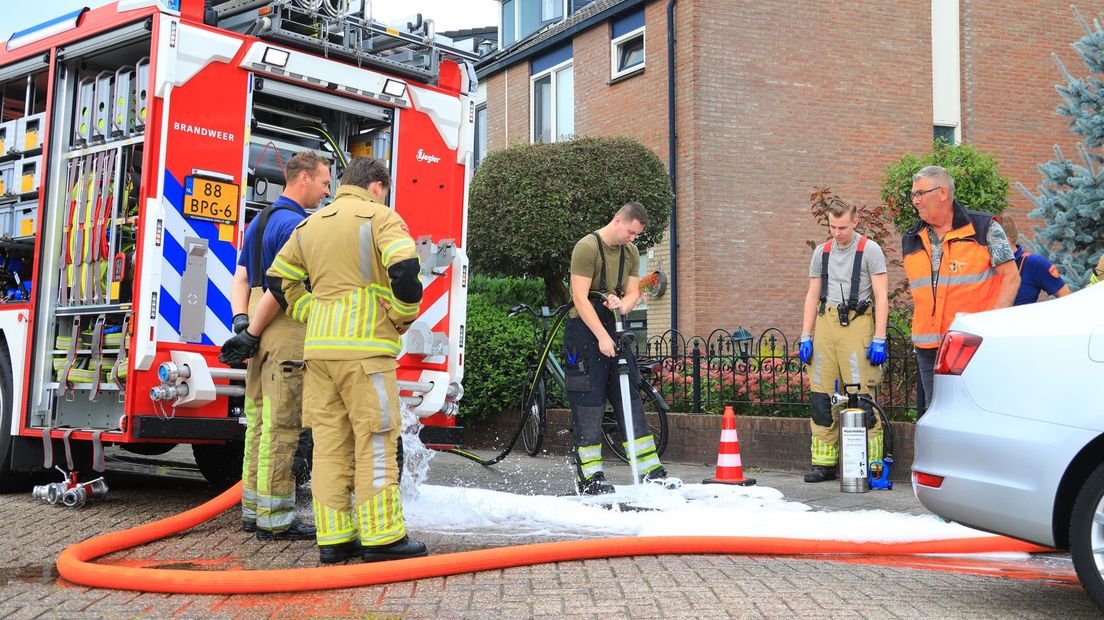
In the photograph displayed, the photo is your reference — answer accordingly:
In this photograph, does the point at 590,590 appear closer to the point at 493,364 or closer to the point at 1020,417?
the point at 1020,417

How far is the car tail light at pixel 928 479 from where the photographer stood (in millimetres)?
4602

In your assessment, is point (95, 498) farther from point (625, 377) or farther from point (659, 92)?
point (659, 92)

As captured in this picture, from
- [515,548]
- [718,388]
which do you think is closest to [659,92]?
[718,388]

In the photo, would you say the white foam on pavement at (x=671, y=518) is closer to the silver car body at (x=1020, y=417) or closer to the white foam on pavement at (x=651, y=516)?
the white foam on pavement at (x=651, y=516)

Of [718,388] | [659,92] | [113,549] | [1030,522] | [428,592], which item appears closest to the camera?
[1030,522]

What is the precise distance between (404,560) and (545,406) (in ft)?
17.3

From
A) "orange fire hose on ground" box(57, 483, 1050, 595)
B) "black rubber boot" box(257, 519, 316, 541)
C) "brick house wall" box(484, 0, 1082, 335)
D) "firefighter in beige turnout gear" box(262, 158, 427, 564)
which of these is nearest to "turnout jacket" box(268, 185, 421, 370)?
"firefighter in beige turnout gear" box(262, 158, 427, 564)

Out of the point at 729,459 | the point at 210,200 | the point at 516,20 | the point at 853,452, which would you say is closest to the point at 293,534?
the point at 210,200

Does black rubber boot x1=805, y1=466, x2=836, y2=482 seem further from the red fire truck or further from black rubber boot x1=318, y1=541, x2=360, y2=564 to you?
black rubber boot x1=318, y1=541, x2=360, y2=564

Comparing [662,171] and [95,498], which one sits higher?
[662,171]

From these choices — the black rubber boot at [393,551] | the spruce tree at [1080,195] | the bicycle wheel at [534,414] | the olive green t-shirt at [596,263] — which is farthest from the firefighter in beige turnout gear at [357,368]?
the spruce tree at [1080,195]

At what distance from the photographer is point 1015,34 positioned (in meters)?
17.7

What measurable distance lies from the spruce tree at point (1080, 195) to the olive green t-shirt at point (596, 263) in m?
4.58

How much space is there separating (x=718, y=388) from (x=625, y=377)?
2.72m
